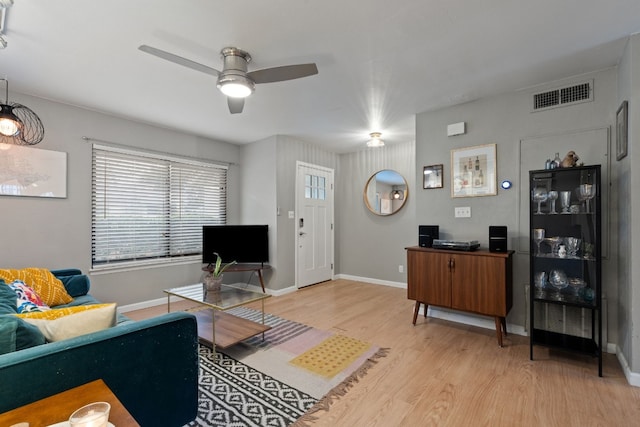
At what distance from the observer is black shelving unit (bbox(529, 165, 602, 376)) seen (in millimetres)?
2459

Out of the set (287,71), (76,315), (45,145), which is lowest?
(76,315)

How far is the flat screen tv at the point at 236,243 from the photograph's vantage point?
14.5ft

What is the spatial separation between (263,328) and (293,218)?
2380mm

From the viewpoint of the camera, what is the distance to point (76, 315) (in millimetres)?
1395

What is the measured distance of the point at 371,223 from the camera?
545 cm

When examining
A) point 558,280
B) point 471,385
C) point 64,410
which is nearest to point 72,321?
point 64,410

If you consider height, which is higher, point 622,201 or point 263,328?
A: point 622,201

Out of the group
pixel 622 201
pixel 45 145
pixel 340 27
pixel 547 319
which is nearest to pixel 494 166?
pixel 622 201

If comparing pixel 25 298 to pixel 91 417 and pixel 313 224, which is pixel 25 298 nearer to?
pixel 91 417

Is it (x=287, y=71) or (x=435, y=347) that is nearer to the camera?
(x=287, y=71)

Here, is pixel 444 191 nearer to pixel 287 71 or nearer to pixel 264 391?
pixel 287 71

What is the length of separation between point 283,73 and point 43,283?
2.95m

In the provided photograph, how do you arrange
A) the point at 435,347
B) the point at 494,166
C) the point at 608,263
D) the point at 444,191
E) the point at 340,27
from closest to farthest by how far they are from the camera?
the point at 340,27
the point at 608,263
the point at 435,347
the point at 494,166
the point at 444,191

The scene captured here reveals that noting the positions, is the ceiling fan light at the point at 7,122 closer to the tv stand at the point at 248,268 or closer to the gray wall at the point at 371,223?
the tv stand at the point at 248,268
